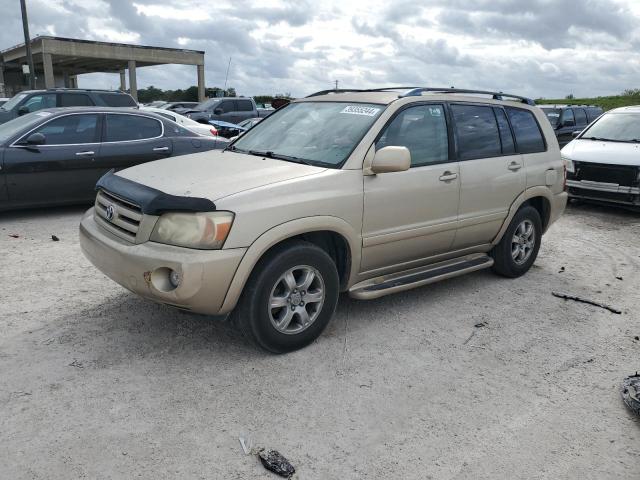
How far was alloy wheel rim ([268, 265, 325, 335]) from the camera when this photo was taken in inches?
150

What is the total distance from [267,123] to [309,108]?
0.46m

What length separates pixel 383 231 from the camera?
4332 millimetres

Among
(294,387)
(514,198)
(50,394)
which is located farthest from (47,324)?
(514,198)

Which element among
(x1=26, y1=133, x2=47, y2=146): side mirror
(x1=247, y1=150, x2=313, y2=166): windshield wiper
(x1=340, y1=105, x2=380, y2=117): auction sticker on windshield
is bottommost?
(x1=26, y1=133, x2=47, y2=146): side mirror

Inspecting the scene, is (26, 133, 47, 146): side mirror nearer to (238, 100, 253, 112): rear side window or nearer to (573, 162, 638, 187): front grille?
(573, 162, 638, 187): front grille

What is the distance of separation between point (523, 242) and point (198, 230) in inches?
143

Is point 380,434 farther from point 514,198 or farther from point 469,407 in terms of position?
point 514,198

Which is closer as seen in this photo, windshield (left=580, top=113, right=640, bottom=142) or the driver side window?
windshield (left=580, top=113, right=640, bottom=142)

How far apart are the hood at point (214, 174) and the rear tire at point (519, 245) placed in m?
2.42

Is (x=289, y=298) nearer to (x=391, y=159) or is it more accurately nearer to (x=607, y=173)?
(x=391, y=159)

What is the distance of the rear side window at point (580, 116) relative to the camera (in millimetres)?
15367

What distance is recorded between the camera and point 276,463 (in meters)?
2.79

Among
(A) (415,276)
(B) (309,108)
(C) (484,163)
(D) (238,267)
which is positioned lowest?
(A) (415,276)

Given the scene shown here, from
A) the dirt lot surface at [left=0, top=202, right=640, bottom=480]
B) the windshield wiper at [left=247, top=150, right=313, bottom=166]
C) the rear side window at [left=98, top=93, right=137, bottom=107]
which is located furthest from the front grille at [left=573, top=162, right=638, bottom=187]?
the rear side window at [left=98, top=93, right=137, bottom=107]
